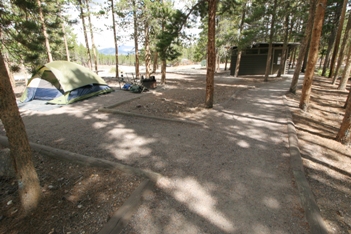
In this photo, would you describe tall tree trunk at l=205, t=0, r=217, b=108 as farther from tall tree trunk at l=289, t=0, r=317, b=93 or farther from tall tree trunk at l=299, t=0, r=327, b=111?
tall tree trunk at l=289, t=0, r=317, b=93

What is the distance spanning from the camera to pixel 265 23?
13914 millimetres

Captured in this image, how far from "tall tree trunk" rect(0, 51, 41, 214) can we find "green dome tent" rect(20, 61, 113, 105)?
699cm

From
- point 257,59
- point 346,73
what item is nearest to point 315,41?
point 346,73

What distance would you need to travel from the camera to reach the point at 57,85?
8758mm

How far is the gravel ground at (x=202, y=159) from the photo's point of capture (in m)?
2.30

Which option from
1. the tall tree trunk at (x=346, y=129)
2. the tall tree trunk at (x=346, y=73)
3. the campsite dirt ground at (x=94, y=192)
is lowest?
the campsite dirt ground at (x=94, y=192)

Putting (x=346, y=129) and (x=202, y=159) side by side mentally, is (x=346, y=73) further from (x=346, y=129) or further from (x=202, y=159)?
(x=202, y=159)

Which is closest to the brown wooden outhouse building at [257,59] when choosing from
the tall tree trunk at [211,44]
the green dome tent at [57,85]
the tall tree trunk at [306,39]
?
the tall tree trunk at [306,39]

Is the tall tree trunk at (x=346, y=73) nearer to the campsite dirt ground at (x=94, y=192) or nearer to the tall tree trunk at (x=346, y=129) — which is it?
the tall tree trunk at (x=346, y=129)

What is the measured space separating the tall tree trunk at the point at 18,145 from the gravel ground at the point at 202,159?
1464 mm

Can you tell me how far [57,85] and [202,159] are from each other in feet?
28.6

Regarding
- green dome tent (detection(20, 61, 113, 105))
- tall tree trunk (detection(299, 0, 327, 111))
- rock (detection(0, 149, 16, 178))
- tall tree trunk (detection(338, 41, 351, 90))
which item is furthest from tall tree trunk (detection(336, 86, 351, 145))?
green dome tent (detection(20, 61, 113, 105))

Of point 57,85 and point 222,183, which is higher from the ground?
point 57,85

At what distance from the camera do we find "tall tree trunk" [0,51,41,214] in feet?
6.51
